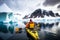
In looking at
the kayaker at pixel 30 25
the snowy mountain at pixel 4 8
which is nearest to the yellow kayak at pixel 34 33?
the kayaker at pixel 30 25

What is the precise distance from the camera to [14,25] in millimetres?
1876

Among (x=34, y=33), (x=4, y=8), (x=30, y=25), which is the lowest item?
(x=34, y=33)

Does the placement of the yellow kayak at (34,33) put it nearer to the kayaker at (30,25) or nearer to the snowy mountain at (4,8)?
the kayaker at (30,25)

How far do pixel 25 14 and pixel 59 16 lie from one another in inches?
20.1

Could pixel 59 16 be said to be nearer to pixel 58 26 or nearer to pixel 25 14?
pixel 58 26

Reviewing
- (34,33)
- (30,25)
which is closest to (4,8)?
(30,25)

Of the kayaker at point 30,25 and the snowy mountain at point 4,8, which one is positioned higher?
the snowy mountain at point 4,8

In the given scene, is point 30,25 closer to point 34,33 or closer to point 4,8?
point 34,33

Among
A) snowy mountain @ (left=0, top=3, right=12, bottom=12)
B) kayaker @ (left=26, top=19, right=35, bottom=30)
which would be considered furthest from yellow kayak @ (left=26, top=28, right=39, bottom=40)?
snowy mountain @ (left=0, top=3, right=12, bottom=12)

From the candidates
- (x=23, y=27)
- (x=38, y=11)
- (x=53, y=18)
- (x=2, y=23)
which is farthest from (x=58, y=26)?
(x=2, y=23)

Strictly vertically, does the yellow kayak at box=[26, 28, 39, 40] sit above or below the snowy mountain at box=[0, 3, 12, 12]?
below

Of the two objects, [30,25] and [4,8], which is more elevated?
[4,8]

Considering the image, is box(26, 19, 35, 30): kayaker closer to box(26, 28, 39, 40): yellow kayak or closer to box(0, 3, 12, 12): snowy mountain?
box(26, 28, 39, 40): yellow kayak

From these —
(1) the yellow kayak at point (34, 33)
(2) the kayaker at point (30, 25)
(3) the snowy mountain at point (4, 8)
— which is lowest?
(1) the yellow kayak at point (34, 33)
